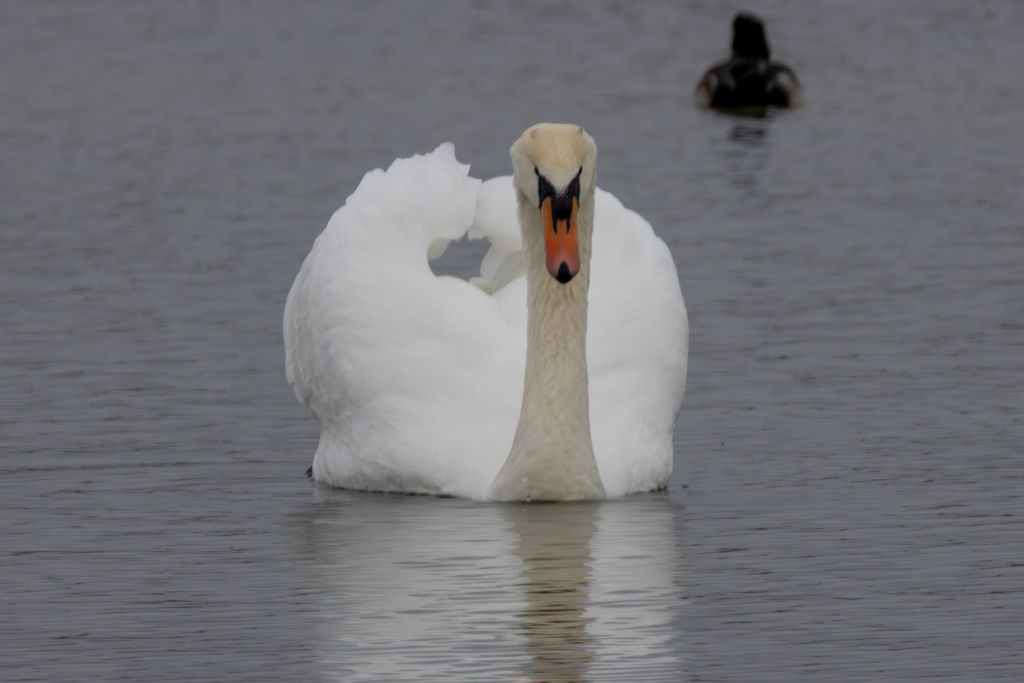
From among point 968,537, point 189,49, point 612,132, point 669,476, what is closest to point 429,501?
point 669,476

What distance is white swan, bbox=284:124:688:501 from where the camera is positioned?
907 cm

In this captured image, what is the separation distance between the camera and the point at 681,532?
8727mm

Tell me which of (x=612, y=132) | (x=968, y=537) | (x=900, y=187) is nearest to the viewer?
(x=968, y=537)

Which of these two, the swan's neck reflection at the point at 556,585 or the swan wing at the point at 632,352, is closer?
the swan's neck reflection at the point at 556,585

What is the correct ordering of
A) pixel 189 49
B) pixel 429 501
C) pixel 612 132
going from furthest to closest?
pixel 189 49
pixel 612 132
pixel 429 501

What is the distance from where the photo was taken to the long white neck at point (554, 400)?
9.05m

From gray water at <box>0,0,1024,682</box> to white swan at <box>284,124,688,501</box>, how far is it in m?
0.15

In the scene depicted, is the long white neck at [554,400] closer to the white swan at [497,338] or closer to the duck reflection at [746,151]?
the white swan at [497,338]

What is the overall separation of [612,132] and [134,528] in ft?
37.7

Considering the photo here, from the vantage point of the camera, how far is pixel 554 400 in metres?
9.09

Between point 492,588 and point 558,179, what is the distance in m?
1.53

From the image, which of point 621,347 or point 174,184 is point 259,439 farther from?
point 174,184

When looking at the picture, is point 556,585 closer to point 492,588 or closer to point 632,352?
point 492,588

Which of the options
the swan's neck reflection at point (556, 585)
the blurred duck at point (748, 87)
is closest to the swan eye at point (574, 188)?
the swan's neck reflection at point (556, 585)
